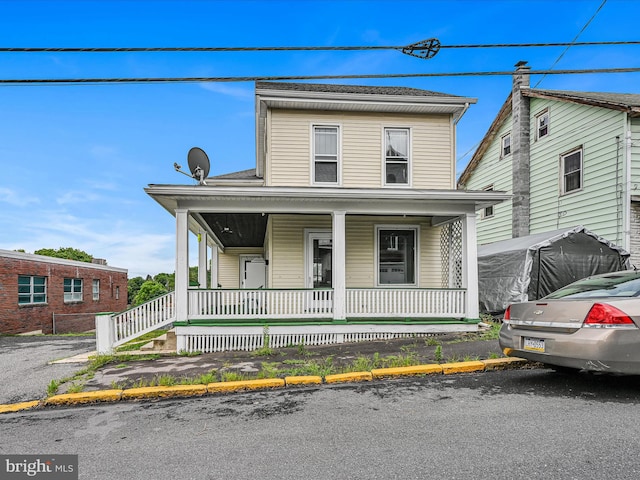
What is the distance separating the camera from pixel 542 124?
14.5 m

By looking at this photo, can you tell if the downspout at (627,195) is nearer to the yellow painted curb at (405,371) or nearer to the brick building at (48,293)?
the yellow painted curb at (405,371)

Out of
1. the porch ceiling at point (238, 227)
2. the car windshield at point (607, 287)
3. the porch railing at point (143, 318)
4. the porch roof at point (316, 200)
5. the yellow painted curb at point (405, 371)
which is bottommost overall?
the yellow painted curb at point (405, 371)

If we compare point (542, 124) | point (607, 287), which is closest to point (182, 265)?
point (607, 287)

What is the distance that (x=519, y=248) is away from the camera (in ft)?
35.7

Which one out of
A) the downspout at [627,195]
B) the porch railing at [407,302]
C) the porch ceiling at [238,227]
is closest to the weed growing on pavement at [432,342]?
the porch railing at [407,302]

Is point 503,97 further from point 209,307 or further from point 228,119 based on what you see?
point 228,119

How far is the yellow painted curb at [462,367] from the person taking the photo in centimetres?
581

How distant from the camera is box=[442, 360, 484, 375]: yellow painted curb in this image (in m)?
5.81

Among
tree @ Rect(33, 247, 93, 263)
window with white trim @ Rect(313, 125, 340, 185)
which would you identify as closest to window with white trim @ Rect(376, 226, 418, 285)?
window with white trim @ Rect(313, 125, 340, 185)

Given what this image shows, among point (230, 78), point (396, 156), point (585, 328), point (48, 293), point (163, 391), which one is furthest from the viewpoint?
point (48, 293)

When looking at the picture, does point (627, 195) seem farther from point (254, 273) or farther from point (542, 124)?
point (254, 273)

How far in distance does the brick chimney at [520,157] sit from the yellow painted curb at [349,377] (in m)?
11.9

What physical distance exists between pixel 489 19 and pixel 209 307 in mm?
10241

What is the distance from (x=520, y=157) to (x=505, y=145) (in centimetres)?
186
